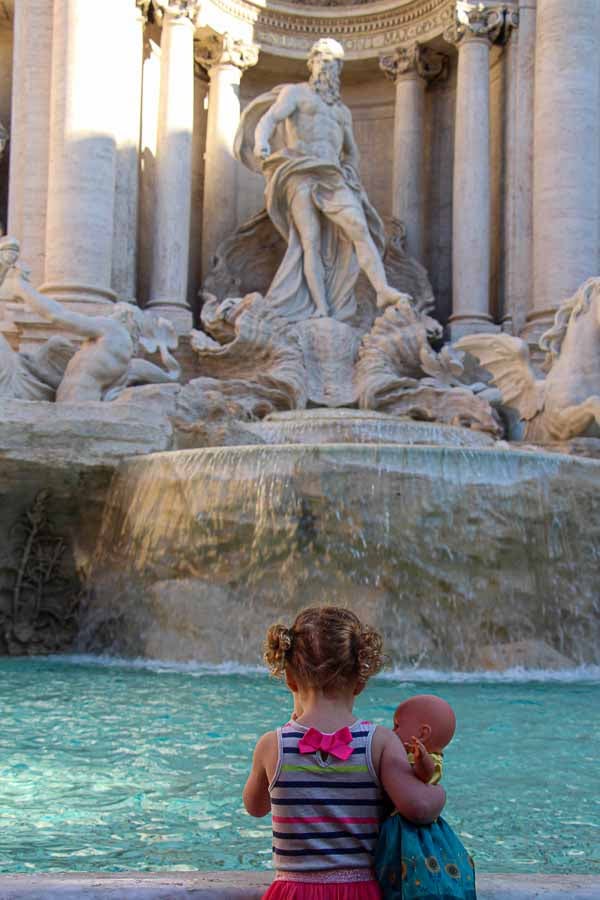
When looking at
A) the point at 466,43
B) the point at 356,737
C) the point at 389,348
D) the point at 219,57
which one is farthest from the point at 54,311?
the point at 356,737

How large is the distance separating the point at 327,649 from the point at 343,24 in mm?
15477

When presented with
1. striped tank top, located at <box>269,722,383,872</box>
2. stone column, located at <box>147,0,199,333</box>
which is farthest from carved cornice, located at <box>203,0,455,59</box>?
striped tank top, located at <box>269,722,383,872</box>

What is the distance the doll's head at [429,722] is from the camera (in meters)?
1.99

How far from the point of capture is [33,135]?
13.7 m

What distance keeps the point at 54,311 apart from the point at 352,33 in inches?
307

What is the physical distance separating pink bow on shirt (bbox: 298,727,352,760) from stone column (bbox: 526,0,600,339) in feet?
39.7

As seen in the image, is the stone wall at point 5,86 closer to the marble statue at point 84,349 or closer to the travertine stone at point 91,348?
the marble statue at point 84,349

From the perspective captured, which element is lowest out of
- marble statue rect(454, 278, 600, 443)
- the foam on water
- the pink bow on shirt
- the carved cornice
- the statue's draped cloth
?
the foam on water

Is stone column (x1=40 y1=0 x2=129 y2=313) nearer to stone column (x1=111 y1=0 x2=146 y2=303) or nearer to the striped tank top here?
stone column (x1=111 y1=0 x2=146 y2=303)

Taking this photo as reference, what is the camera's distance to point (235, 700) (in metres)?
5.37

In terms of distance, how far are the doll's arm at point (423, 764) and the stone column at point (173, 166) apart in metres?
12.3

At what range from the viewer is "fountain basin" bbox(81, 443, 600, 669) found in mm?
6719

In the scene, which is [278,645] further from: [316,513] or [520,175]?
[520,175]

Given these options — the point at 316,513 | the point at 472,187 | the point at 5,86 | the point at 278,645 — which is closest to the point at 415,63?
the point at 472,187
